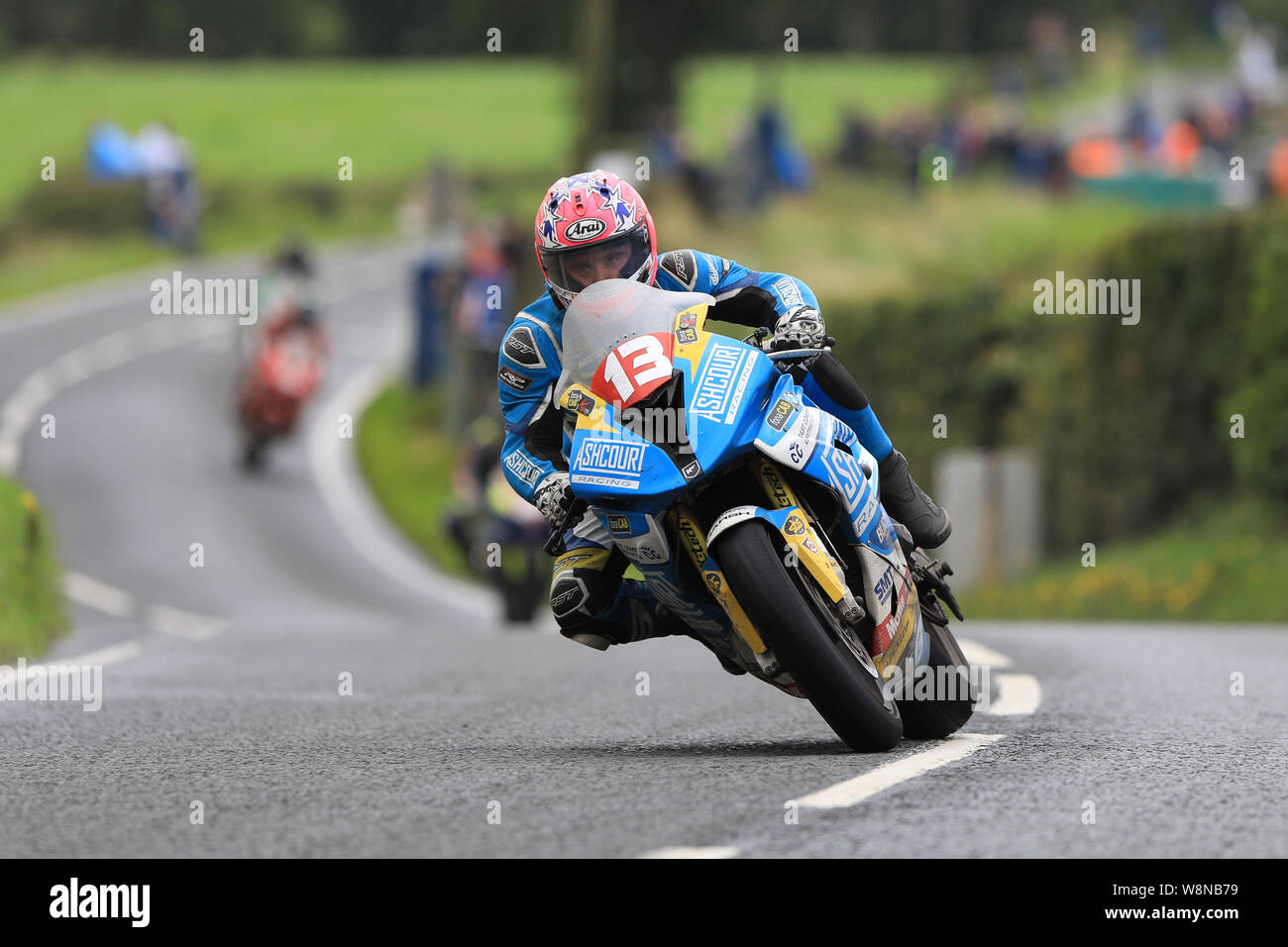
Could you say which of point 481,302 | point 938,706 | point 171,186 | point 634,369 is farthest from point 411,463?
point 634,369

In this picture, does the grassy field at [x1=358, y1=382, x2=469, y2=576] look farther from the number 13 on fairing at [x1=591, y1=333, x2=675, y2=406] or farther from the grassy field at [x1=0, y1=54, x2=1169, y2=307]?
the number 13 on fairing at [x1=591, y1=333, x2=675, y2=406]

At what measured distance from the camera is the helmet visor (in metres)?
7.05

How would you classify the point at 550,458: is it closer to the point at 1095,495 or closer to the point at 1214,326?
the point at 1214,326

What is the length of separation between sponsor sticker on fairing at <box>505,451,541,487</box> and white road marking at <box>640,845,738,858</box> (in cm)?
238

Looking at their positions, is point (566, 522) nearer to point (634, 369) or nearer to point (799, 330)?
point (634, 369)

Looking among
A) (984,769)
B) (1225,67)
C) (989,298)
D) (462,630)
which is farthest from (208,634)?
(1225,67)

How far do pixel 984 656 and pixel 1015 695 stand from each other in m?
2.32

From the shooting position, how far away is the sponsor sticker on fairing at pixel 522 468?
7266 mm

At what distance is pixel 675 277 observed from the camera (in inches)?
288

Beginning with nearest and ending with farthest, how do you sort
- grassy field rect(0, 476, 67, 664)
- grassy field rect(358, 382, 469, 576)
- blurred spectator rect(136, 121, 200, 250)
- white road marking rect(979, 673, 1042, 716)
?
white road marking rect(979, 673, 1042, 716), grassy field rect(0, 476, 67, 664), grassy field rect(358, 382, 469, 576), blurred spectator rect(136, 121, 200, 250)

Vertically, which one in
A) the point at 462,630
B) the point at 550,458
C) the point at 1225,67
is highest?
the point at 1225,67

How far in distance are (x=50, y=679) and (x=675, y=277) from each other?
156 inches

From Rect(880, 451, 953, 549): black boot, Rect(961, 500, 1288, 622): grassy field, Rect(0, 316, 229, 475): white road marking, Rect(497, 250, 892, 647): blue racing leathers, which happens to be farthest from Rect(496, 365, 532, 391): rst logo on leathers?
Rect(0, 316, 229, 475): white road marking

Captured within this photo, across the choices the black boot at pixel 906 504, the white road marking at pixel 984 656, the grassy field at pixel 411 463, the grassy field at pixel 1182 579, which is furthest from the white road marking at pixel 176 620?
the black boot at pixel 906 504
